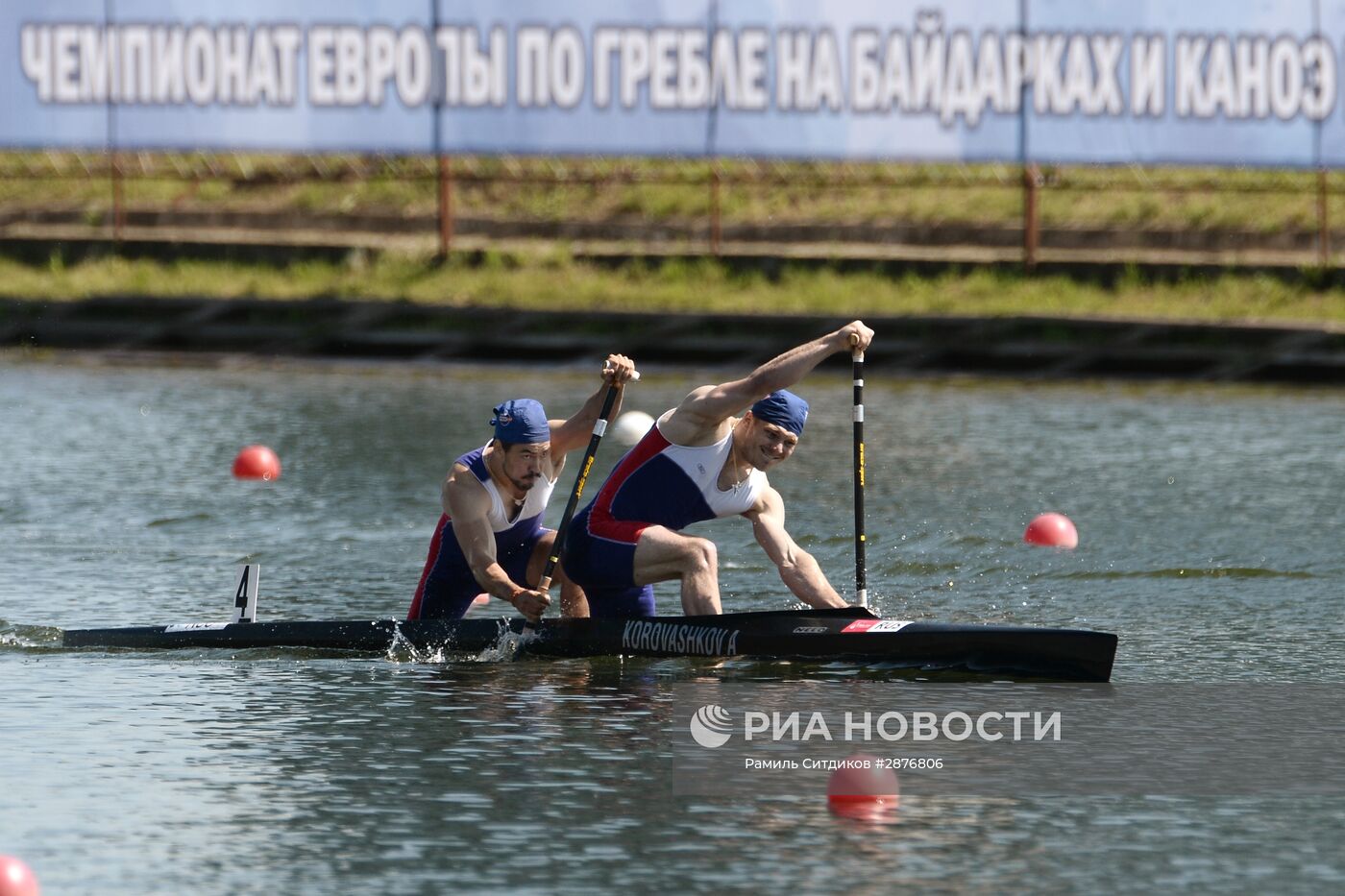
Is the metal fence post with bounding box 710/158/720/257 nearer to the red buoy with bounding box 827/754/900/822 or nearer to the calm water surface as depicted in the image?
the calm water surface

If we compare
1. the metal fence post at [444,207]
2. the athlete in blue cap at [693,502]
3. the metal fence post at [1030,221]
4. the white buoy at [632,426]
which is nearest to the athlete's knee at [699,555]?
the athlete in blue cap at [693,502]

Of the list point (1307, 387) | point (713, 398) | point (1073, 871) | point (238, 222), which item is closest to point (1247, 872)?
point (1073, 871)

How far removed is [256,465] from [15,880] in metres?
10.6

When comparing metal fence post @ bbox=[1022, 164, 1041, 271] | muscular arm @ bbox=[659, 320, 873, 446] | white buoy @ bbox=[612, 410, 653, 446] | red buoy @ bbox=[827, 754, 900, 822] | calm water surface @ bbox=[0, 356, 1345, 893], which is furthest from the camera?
metal fence post @ bbox=[1022, 164, 1041, 271]

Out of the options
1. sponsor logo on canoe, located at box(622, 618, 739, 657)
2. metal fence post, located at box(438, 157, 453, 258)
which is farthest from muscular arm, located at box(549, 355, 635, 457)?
metal fence post, located at box(438, 157, 453, 258)

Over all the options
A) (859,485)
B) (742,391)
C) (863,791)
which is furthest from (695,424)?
(863,791)

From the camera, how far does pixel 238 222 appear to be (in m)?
28.7

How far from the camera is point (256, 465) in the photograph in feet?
56.2

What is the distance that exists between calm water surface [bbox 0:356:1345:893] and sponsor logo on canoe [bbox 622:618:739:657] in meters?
0.13

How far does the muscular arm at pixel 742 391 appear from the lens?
32.1 ft

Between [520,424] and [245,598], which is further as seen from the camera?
[245,598]

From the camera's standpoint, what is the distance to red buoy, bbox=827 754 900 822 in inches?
305

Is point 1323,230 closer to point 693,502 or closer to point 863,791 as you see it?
point 693,502

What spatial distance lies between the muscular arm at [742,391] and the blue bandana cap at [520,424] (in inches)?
22.7
